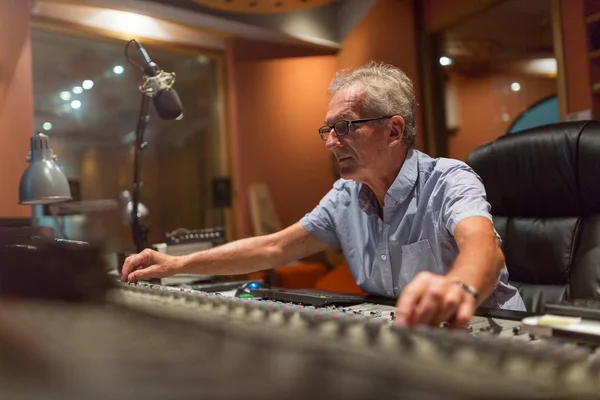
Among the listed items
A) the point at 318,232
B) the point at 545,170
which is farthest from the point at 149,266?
the point at 545,170

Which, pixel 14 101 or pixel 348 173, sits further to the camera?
pixel 14 101

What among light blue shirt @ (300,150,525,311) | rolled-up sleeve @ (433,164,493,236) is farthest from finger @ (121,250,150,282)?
rolled-up sleeve @ (433,164,493,236)

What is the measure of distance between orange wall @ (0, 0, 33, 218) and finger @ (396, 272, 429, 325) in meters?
1.70

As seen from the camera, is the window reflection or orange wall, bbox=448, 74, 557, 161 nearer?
the window reflection

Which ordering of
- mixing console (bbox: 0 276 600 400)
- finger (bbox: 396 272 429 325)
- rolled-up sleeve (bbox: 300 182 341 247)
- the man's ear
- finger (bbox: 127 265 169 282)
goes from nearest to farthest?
mixing console (bbox: 0 276 600 400) → finger (bbox: 396 272 429 325) → finger (bbox: 127 265 169 282) → the man's ear → rolled-up sleeve (bbox: 300 182 341 247)

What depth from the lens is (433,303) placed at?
25.0 inches

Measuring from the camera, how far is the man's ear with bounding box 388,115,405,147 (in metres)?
1.60

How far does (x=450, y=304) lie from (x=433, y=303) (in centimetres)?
4

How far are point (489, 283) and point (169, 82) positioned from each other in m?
1.51

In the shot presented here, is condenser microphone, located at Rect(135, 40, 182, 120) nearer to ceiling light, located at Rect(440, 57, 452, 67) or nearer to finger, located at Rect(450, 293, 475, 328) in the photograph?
finger, located at Rect(450, 293, 475, 328)

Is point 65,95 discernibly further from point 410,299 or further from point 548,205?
point 410,299

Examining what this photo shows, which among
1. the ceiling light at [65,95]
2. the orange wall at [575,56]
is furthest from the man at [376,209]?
the ceiling light at [65,95]

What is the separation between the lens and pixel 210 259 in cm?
163

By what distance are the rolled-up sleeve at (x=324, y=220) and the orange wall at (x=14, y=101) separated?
106cm
